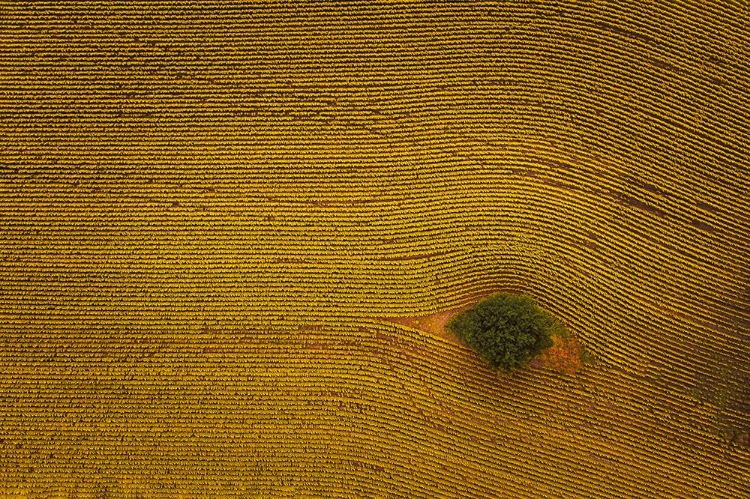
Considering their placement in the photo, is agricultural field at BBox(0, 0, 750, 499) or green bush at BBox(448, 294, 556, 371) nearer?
green bush at BBox(448, 294, 556, 371)

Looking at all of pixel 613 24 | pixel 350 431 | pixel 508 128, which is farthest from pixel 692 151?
pixel 350 431

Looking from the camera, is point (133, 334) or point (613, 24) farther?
point (613, 24)

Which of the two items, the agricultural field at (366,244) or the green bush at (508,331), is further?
the agricultural field at (366,244)

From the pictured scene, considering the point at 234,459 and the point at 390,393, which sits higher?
the point at 390,393

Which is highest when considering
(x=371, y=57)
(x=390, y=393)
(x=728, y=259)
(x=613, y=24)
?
(x=613, y=24)

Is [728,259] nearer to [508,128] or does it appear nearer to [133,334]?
[508,128]
